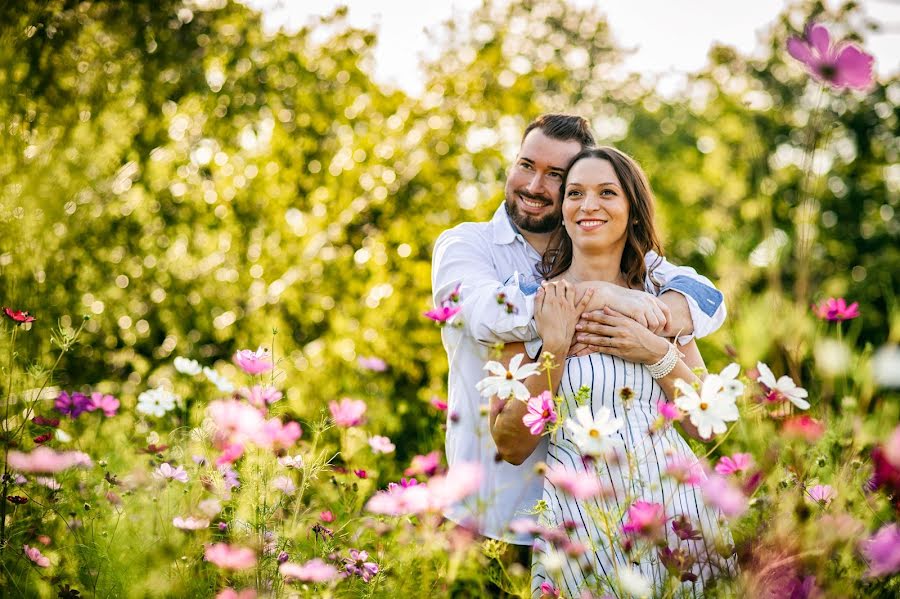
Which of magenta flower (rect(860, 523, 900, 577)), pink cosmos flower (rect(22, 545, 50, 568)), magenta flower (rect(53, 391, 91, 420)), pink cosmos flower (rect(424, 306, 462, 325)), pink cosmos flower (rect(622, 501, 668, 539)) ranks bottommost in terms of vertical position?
pink cosmos flower (rect(22, 545, 50, 568))

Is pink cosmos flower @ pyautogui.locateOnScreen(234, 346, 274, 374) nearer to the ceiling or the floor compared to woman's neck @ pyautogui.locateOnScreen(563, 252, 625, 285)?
nearer to the floor

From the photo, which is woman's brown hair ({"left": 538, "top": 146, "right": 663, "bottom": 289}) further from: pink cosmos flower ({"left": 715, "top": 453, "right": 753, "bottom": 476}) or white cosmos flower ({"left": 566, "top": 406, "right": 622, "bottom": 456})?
white cosmos flower ({"left": 566, "top": 406, "right": 622, "bottom": 456})

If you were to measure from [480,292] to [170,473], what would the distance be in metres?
0.93

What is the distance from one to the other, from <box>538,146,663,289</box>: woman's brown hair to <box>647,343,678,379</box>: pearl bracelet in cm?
37

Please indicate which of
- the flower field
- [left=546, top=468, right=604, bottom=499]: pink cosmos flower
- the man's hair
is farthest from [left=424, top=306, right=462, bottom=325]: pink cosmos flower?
the man's hair

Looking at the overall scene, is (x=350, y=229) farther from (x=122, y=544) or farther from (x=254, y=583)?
(x=254, y=583)

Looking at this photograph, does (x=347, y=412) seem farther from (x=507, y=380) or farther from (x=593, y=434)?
(x=593, y=434)

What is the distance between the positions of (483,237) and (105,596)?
1.51m

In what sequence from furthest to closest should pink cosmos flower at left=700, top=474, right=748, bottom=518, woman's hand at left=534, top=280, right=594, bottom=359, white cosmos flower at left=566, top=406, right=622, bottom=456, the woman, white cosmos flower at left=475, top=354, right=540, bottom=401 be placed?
woman's hand at left=534, top=280, right=594, bottom=359 < white cosmos flower at left=475, top=354, right=540, bottom=401 < the woman < white cosmos flower at left=566, top=406, right=622, bottom=456 < pink cosmos flower at left=700, top=474, right=748, bottom=518

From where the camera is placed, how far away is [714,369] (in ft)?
12.4

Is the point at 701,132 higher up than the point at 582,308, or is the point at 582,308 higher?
the point at 701,132

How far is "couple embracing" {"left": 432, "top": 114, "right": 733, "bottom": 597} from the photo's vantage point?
6.79ft

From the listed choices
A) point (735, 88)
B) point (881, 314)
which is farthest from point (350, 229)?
point (735, 88)

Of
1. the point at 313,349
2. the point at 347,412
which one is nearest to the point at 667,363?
the point at 347,412
